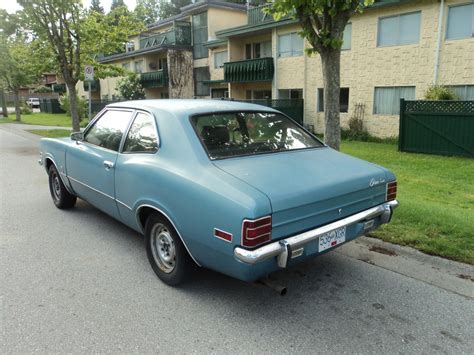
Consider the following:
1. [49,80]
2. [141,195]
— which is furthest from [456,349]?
[49,80]

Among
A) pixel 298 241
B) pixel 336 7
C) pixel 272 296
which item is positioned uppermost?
pixel 336 7

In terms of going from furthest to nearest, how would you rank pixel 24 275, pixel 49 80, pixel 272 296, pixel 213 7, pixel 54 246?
pixel 49 80 < pixel 213 7 < pixel 54 246 < pixel 24 275 < pixel 272 296

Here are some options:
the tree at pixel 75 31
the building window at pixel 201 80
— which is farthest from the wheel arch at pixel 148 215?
the building window at pixel 201 80

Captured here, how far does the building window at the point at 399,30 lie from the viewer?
15016 mm

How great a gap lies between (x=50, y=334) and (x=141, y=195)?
A: 133 centimetres

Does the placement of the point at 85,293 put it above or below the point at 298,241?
below

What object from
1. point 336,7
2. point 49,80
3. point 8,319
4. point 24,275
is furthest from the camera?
point 49,80

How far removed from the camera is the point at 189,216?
311 centimetres

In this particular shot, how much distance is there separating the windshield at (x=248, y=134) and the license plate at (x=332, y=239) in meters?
1.04

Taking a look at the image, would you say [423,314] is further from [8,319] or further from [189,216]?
[8,319]

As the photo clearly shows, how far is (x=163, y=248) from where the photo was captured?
371 centimetres

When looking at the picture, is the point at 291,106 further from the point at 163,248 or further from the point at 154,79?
the point at 163,248

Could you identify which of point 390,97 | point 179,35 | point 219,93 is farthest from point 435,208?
point 179,35

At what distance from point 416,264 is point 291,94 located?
17.9 meters
